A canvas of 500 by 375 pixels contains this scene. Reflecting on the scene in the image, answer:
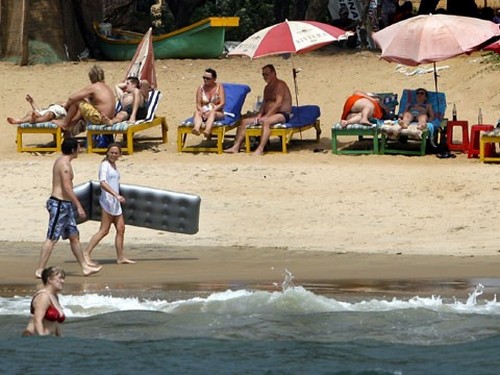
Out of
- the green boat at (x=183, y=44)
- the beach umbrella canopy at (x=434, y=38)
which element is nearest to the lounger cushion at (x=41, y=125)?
the beach umbrella canopy at (x=434, y=38)

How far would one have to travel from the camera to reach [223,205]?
19.9 m

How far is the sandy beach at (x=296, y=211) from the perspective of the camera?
16719 millimetres

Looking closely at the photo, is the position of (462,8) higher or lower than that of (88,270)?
higher

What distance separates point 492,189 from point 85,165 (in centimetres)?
560

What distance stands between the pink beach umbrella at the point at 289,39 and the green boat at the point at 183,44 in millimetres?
6026

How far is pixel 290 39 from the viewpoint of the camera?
22.5 metres

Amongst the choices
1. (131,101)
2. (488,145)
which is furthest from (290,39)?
(488,145)

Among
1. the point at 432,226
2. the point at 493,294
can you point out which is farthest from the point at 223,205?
the point at 493,294

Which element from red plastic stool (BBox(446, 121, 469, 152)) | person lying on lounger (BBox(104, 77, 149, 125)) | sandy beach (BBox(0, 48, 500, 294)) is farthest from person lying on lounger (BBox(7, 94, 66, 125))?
red plastic stool (BBox(446, 121, 469, 152))

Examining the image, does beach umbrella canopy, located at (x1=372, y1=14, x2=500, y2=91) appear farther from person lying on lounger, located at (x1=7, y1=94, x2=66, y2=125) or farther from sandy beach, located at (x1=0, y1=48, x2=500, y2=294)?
person lying on lounger, located at (x1=7, y1=94, x2=66, y2=125)

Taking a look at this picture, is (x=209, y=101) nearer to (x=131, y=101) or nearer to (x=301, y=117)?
(x=131, y=101)

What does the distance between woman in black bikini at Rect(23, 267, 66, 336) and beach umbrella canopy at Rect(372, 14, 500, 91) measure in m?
9.50

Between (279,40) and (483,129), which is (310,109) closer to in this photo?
(279,40)

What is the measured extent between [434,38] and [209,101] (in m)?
3.32
